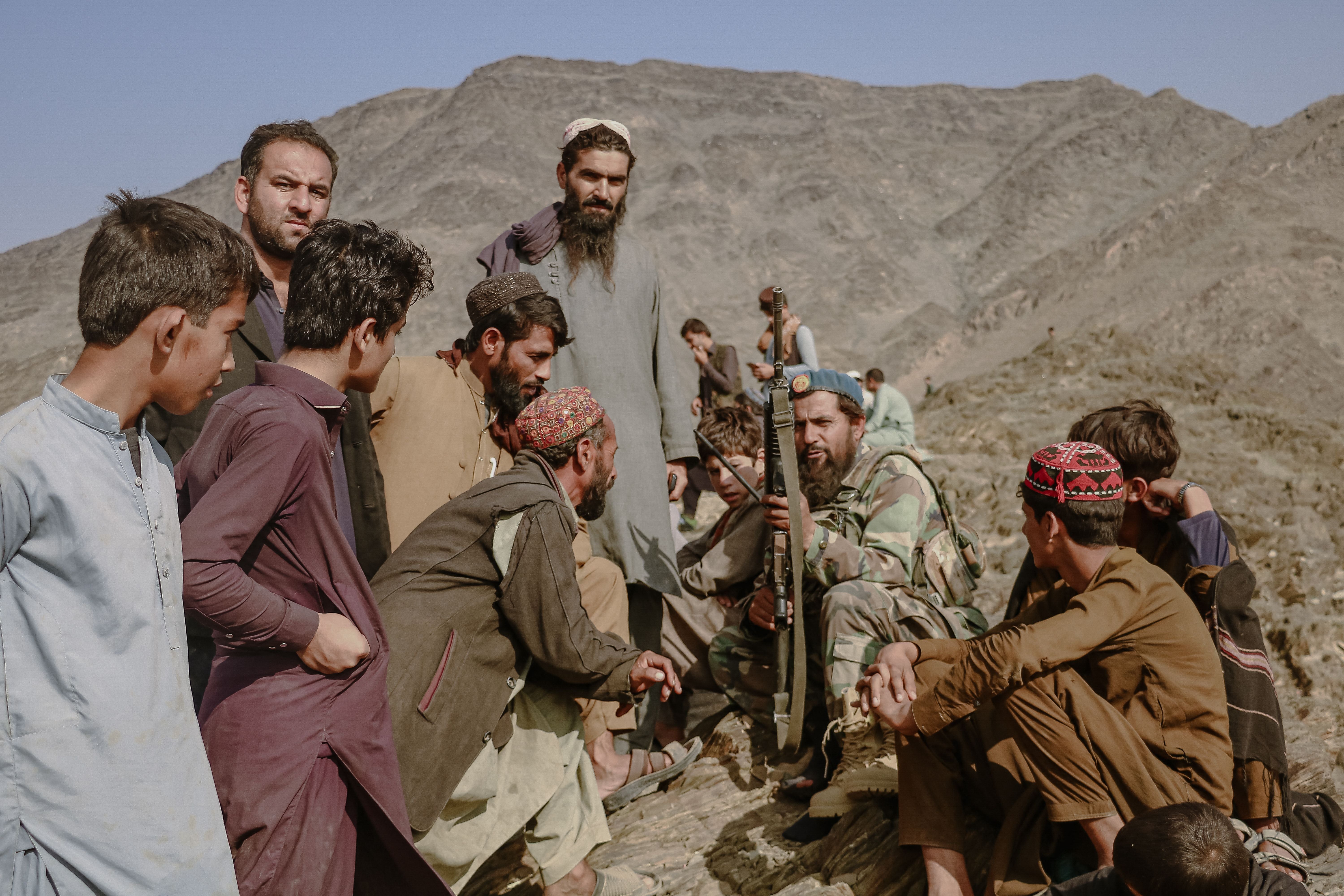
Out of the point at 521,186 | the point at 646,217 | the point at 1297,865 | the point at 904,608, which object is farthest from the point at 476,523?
the point at 521,186

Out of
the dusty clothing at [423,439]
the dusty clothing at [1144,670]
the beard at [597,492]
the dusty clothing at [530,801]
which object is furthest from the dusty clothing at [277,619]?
the dusty clothing at [1144,670]

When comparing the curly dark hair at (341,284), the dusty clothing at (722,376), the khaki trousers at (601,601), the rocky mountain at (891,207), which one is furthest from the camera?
the rocky mountain at (891,207)

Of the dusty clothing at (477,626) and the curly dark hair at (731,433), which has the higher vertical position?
the curly dark hair at (731,433)

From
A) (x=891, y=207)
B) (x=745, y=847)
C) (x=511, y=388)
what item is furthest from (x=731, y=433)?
(x=891, y=207)

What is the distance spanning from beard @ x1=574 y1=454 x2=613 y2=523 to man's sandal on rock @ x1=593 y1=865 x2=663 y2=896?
1.13 metres

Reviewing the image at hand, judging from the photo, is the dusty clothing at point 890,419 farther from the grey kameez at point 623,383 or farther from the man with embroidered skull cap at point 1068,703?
the man with embroidered skull cap at point 1068,703

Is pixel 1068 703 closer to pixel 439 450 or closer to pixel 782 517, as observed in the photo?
pixel 782 517

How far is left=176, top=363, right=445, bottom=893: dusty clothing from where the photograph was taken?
1.74m

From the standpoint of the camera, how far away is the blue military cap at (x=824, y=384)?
380 centimetres

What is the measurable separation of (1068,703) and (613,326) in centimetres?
237

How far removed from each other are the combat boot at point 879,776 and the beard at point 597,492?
3.77ft

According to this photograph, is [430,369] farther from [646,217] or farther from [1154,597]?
[646,217]

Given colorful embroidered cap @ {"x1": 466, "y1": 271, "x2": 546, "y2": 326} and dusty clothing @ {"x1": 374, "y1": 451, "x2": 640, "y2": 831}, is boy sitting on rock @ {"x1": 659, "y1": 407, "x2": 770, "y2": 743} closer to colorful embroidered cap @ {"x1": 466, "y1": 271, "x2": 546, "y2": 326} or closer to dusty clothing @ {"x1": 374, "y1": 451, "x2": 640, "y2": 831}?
colorful embroidered cap @ {"x1": 466, "y1": 271, "x2": 546, "y2": 326}

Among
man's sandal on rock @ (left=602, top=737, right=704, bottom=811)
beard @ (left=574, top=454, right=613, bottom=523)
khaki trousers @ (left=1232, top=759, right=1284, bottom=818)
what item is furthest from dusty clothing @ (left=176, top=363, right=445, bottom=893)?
khaki trousers @ (left=1232, top=759, right=1284, bottom=818)
